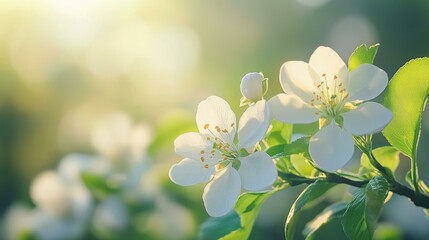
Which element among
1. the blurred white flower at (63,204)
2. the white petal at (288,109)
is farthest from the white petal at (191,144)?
the blurred white flower at (63,204)

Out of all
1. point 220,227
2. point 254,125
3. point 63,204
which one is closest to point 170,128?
point 63,204

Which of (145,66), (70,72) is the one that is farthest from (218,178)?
(70,72)

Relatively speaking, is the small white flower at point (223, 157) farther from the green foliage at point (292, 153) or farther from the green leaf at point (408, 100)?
the green leaf at point (408, 100)

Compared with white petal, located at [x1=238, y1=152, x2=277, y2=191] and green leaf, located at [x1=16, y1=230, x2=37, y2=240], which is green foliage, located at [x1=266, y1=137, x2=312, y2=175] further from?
green leaf, located at [x1=16, y1=230, x2=37, y2=240]

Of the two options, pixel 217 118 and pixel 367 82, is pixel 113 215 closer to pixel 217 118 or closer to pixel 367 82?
pixel 217 118

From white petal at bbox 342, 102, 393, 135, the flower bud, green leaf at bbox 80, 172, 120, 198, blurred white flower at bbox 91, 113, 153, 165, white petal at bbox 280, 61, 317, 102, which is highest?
blurred white flower at bbox 91, 113, 153, 165

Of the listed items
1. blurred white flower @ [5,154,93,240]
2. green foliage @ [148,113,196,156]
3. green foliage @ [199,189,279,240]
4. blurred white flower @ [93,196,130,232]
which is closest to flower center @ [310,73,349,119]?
green foliage @ [199,189,279,240]
